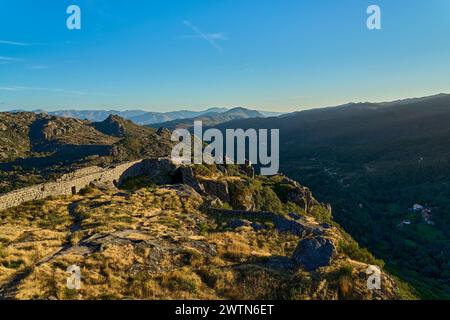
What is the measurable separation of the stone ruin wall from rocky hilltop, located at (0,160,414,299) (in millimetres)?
1115

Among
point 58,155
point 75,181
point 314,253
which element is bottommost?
point 58,155

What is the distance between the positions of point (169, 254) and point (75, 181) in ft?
77.1

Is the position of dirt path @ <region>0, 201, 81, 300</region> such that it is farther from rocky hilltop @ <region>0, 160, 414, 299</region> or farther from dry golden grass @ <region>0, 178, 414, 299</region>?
dry golden grass @ <region>0, 178, 414, 299</region>

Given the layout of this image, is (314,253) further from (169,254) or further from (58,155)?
(58,155)

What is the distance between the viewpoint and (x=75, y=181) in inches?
1531

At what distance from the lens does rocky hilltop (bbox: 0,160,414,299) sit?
15.3 meters

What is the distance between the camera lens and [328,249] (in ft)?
62.5

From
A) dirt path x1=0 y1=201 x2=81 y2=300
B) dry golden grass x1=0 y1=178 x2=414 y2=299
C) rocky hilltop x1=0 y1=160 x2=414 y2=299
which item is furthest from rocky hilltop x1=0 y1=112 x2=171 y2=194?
dirt path x1=0 y1=201 x2=81 y2=300

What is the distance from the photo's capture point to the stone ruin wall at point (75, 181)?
3181cm

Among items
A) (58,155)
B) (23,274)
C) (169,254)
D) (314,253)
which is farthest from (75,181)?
(58,155)

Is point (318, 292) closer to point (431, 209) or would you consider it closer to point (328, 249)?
point (328, 249)
